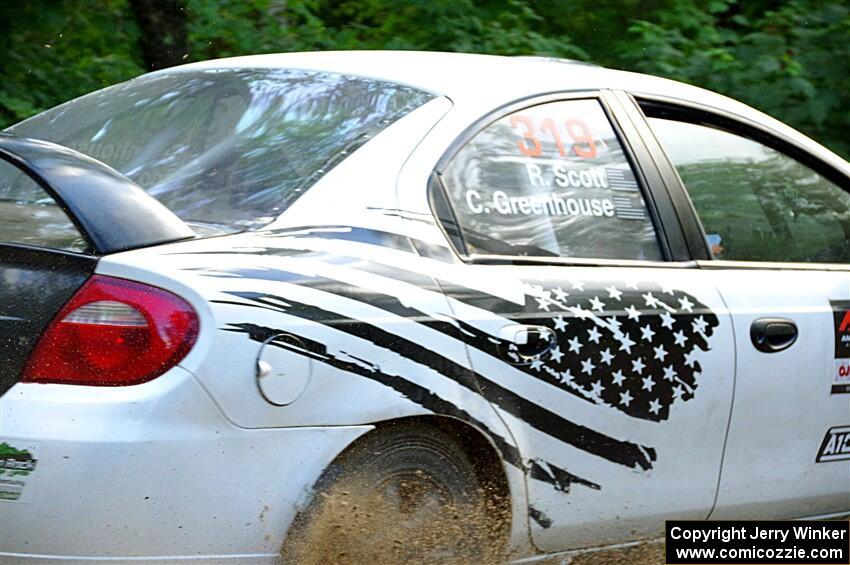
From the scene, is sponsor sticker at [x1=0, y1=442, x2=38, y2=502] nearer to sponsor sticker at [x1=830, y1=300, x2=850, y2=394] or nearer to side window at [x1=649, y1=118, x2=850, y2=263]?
side window at [x1=649, y1=118, x2=850, y2=263]

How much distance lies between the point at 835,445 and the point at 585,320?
3.81 ft

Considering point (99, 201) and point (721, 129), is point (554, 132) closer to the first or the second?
point (721, 129)

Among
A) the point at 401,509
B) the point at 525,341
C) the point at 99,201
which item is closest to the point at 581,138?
the point at 525,341

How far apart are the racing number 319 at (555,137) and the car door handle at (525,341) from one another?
1.81 ft

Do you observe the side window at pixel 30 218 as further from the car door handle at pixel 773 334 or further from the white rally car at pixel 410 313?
the car door handle at pixel 773 334

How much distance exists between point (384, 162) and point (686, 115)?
1212mm

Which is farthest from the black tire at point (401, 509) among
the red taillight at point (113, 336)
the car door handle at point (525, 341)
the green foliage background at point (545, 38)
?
the green foliage background at point (545, 38)

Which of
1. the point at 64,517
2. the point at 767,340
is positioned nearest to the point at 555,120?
the point at 767,340

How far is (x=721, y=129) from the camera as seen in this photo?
4199mm

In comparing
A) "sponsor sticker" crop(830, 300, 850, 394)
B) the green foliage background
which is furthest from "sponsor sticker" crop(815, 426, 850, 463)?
the green foliage background

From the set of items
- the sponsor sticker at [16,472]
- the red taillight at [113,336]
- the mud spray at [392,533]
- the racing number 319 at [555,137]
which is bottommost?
the mud spray at [392,533]

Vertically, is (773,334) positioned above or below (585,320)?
below

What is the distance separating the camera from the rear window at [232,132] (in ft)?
10.8

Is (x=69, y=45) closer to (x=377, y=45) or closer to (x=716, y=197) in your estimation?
(x=377, y=45)
